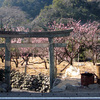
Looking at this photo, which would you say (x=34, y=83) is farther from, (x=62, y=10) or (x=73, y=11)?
(x=73, y=11)

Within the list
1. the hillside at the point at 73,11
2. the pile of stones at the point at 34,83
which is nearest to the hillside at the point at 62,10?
the hillside at the point at 73,11

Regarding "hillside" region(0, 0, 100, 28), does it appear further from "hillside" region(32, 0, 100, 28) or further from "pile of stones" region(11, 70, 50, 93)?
"pile of stones" region(11, 70, 50, 93)

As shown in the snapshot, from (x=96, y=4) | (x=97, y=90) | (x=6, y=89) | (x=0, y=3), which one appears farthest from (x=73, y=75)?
(x=0, y=3)

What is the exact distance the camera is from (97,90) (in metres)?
6.23

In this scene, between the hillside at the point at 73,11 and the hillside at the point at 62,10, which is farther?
the hillside at the point at 73,11

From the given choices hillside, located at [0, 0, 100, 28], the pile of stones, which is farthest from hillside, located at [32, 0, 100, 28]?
the pile of stones

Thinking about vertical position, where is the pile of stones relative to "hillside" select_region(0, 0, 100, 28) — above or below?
below

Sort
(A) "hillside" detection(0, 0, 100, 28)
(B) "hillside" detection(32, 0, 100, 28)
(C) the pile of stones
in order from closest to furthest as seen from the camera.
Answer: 1. (C) the pile of stones
2. (A) "hillside" detection(0, 0, 100, 28)
3. (B) "hillside" detection(32, 0, 100, 28)

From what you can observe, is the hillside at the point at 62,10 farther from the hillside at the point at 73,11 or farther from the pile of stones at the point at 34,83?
the pile of stones at the point at 34,83

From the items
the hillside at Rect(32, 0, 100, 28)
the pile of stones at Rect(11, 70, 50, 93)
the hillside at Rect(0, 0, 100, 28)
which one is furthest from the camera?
the hillside at Rect(32, 0, 100, 28)

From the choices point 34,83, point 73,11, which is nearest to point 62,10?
point 73,11

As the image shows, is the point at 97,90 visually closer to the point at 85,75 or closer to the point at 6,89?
the point at 85,75

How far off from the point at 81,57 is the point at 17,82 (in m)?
8.61

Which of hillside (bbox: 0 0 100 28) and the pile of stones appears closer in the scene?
the pile of stones
